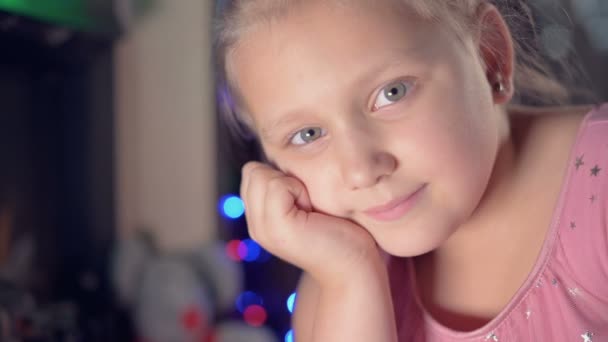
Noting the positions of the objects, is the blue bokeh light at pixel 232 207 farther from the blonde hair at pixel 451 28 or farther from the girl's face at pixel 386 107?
the girl's face at pixel 386 107

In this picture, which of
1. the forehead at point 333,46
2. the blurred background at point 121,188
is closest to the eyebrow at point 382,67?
the forehead at point 333,46

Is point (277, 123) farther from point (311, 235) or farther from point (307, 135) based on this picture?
point (311, 235)

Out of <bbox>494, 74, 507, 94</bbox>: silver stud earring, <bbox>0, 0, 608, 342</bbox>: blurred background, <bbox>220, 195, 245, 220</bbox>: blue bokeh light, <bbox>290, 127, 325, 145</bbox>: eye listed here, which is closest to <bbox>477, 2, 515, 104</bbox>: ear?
<bbox>494, 74, 507, 94</bbox>: silver stud earring

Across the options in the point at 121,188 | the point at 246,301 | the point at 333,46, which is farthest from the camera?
the point at 121,188

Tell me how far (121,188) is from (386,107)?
1.58 metres

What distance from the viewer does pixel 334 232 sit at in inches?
27.8

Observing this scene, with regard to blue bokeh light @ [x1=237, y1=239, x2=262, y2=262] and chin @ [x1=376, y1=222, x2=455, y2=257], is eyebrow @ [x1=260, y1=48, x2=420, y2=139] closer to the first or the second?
chin @ [x1=376, y1=222, x2=455, y2=257]

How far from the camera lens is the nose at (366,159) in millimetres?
608

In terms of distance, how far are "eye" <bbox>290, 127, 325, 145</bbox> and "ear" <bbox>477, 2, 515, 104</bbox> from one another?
219 mm

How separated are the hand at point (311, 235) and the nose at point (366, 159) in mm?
105

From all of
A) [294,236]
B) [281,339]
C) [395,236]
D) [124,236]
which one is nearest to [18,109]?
[124,236]

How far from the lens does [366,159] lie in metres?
0.61

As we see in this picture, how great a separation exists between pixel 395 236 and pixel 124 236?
60.0 inches

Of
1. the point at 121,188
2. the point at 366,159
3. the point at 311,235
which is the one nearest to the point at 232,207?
the point at 121,188
